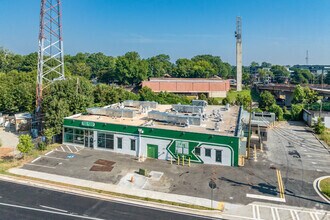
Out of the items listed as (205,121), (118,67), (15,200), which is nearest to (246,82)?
(118,67)

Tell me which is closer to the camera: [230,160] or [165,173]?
[165,173]

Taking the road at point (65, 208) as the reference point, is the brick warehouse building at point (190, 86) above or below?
above

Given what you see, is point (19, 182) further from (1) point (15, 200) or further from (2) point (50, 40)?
(2) point (50, 40)

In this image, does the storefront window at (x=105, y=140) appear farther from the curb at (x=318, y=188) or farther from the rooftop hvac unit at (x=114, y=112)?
the curb at (x=318, y=188)

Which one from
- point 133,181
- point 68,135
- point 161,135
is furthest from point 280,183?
point 68,135

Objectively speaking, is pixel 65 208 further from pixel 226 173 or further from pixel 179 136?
pixel 226 173

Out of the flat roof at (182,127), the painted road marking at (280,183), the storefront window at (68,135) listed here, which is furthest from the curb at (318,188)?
the storefront window at (68,135)
